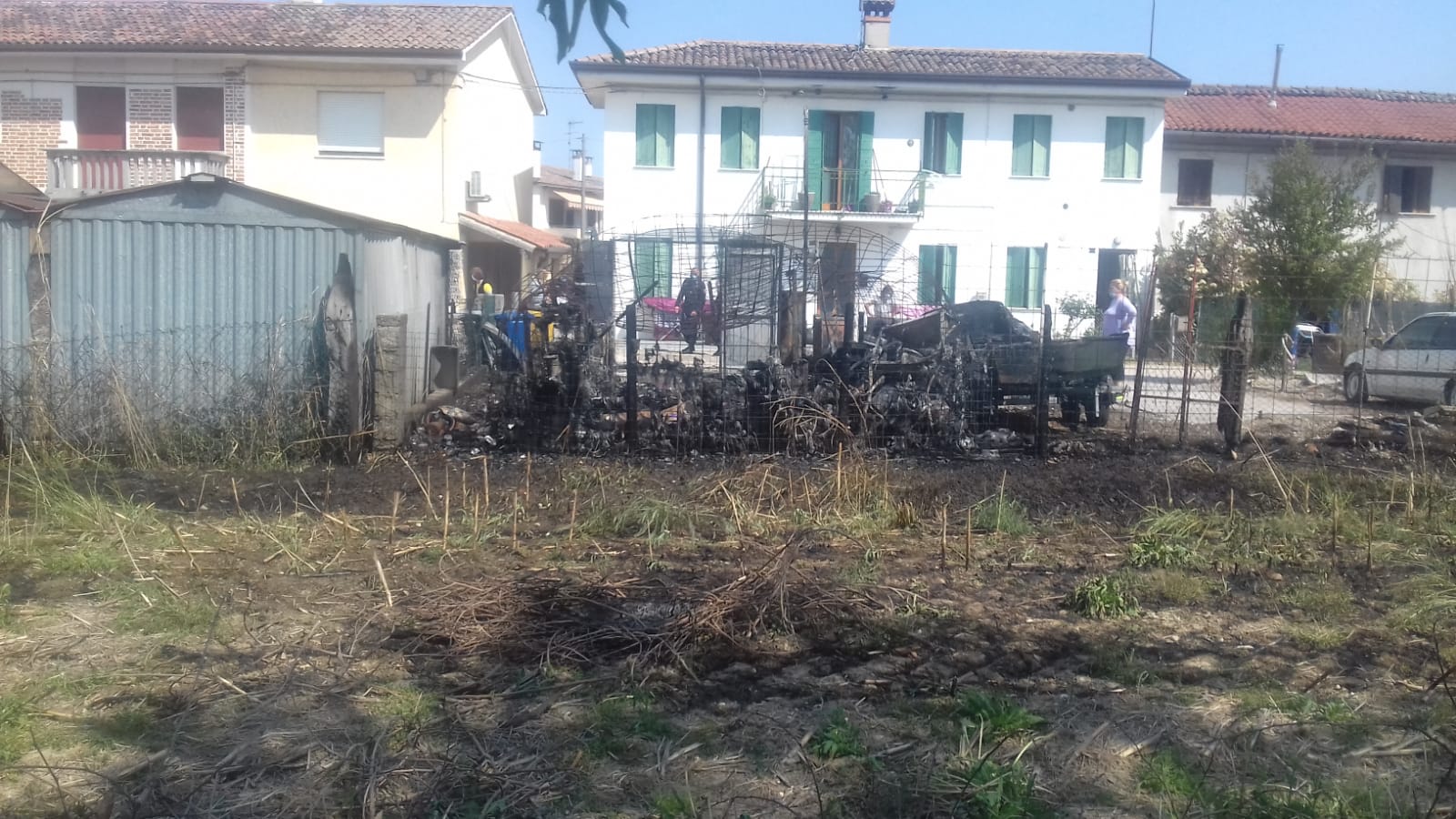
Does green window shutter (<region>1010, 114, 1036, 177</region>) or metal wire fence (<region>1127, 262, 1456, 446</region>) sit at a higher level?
green window shutter (<region>1010, 114, 1036, 177</region>)

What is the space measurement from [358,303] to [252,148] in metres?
15.1

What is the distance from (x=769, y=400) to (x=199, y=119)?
18645mm

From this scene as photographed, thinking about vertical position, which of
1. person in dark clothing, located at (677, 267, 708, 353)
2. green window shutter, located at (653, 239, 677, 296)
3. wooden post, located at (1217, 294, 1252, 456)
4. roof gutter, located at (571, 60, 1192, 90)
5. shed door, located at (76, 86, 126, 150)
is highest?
roof gutter, located at (571, 60, 1192, 90)

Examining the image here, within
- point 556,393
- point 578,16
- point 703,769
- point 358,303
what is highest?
point 578,16

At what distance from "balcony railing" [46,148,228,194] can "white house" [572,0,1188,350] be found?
8217 mm

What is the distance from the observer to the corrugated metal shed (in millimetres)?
9703

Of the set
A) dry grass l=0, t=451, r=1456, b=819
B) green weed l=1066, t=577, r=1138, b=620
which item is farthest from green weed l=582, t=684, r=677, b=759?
green weed l=1066, t=577, r=1138, b=620

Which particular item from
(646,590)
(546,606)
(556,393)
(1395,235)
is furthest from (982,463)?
(1395,235)

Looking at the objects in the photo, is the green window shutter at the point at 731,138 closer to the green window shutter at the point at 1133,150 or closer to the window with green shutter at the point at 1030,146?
the window with green shutter at the point at 1030,146

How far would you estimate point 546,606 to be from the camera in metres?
5.30

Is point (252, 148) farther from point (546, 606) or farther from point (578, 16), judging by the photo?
point (578, 16)

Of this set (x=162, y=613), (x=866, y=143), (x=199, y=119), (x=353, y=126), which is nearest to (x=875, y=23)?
(x=866, y=143)

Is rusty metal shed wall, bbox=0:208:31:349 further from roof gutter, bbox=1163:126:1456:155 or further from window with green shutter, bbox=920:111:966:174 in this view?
roof gutter, bbox=1163:126:1456:155

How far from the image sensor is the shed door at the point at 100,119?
2308 centimetres
